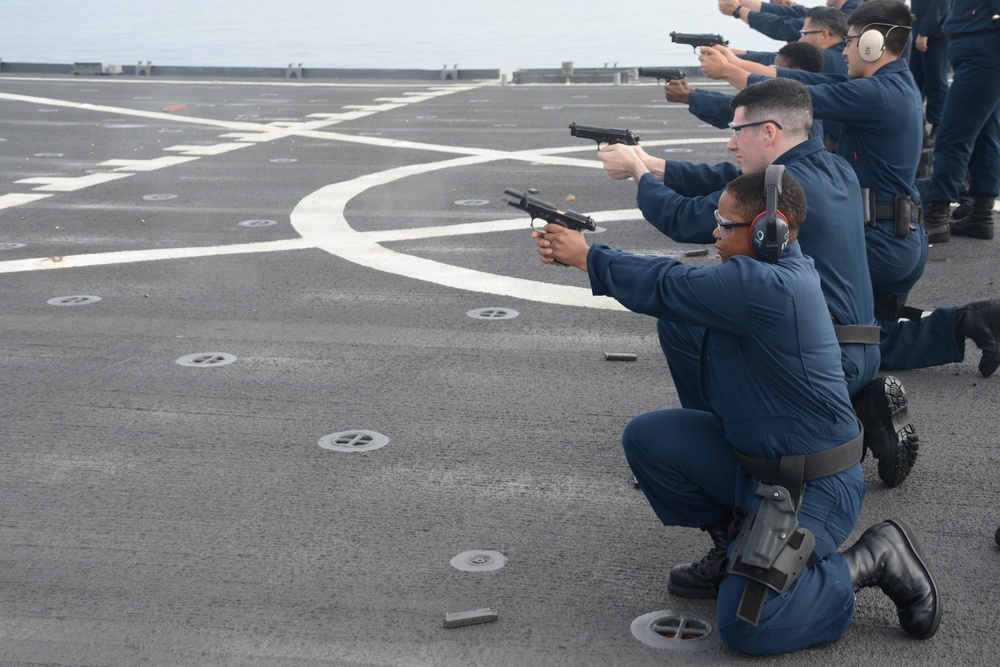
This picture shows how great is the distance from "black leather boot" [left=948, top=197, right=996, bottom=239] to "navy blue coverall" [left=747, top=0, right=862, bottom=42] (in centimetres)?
189

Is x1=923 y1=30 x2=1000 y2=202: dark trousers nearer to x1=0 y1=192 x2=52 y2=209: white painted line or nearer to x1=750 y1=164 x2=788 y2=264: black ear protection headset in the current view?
x1=750 y1=164 x2=788 y2=264: black ear protection headset

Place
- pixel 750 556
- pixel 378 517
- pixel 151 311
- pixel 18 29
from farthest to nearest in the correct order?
1. pixel 18 29
2. pixel 151 311
3. pixel 378 517
4. pixel 750 556

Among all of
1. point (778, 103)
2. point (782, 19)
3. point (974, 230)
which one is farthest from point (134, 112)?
point (778, 103)

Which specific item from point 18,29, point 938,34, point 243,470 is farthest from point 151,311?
point 18,29

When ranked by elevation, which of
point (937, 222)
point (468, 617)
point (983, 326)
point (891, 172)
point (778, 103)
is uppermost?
point (778, 103)

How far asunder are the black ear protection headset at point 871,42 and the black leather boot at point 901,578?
12.0ft

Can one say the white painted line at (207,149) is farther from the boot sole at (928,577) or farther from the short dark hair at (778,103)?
the boot sole at (928,577)

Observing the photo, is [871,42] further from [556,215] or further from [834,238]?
[556,215]

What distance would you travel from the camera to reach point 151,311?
26.8 feet

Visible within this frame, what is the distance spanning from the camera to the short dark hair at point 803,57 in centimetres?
781

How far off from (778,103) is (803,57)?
8.94 ft

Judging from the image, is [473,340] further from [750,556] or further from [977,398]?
[750,556]

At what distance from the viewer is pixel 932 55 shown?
11609 millimetres

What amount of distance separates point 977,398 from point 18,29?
295 feet
